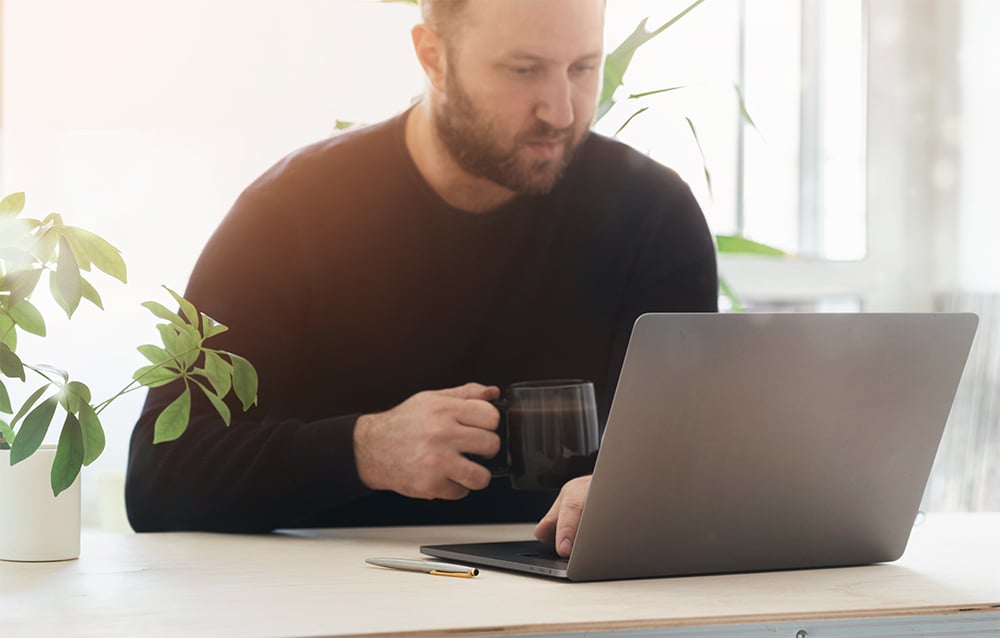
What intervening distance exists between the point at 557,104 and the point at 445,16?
8.2 inches

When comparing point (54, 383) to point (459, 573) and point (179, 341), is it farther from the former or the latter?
point (459, 573)

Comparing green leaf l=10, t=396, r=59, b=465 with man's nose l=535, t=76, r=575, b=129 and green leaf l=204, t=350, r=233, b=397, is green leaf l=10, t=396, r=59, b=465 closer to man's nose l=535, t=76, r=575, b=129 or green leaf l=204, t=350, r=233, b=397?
green leaf l=204, t=350, r=233, b=397

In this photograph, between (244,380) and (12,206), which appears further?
(244,380)

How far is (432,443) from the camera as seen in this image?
1370mm

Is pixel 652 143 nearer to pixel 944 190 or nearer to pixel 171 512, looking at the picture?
pixel 944 190

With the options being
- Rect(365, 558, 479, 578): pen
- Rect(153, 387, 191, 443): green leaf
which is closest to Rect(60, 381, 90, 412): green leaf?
Rect(153, 387, 191, 443): green leaf

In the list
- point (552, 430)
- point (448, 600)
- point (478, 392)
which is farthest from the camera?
point (478, 392)

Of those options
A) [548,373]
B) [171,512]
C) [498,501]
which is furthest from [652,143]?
[171,512]

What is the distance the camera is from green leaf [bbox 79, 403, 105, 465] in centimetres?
108

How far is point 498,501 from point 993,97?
1.35m

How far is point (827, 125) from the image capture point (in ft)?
8.16

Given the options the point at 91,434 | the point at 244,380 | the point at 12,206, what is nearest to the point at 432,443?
the point at 244,380

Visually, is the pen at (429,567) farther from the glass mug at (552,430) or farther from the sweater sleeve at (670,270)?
the sweater sleeve at (670,270)

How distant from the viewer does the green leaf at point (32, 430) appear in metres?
1.06
